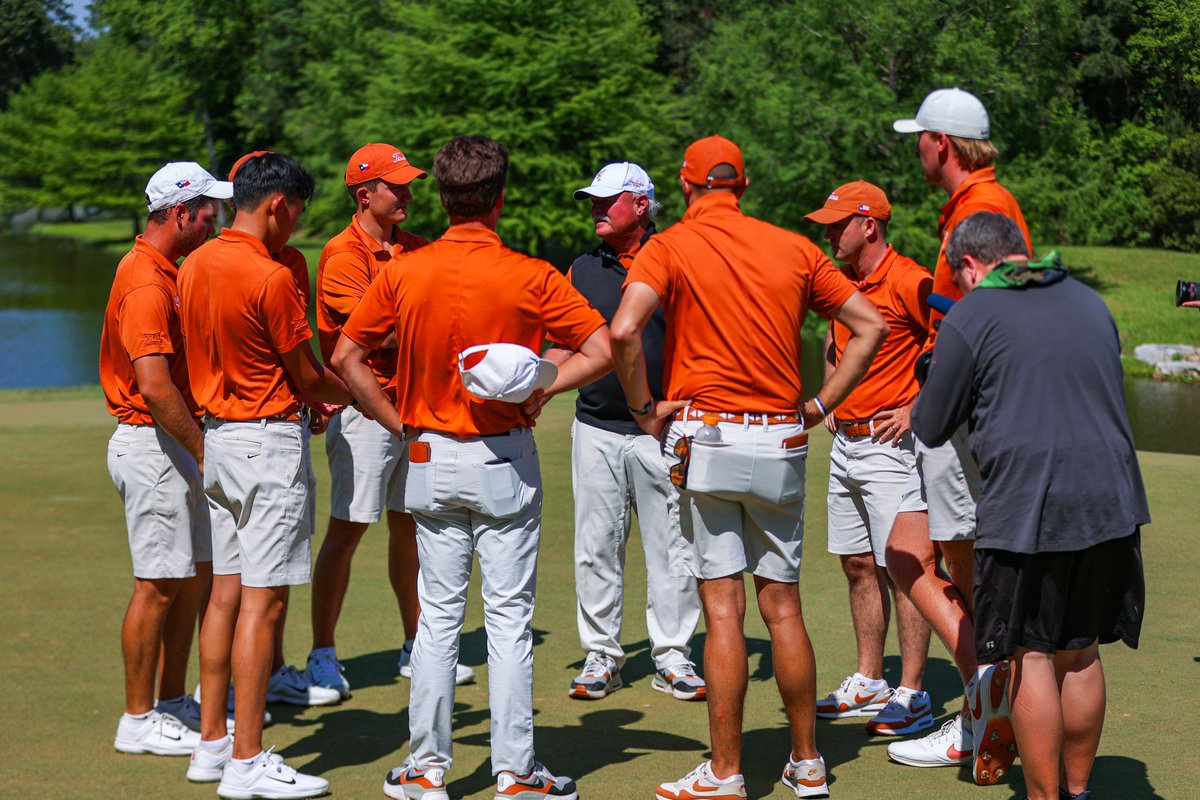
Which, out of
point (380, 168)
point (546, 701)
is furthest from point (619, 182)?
point (546, 701)

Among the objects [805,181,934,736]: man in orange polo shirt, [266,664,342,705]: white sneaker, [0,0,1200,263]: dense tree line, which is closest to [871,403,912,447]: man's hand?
[805,181,934,736]: man in orange polo shirt

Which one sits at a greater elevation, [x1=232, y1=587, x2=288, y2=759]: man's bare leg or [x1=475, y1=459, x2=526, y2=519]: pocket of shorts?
[x1=475, y1=459, x2=526, y2=519]: pocket of shorts

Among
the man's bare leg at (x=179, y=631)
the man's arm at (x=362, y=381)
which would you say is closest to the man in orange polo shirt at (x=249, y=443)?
the man's arm at (x=362, y=381)

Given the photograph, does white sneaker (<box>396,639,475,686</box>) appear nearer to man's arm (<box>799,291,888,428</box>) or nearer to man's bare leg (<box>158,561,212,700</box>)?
man's bare leg (<box>158,561,212,700</box>)

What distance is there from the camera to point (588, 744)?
16.4ft

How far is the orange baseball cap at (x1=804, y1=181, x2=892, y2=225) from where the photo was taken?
518cm

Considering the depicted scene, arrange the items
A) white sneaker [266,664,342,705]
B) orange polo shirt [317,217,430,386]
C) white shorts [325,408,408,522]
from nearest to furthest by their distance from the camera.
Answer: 1. orange polo shirt [317,217,430,386]
2. white sneaker [266,664,342,705]
3. white shorts [325,408,408,522]

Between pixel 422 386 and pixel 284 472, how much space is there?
0.68 meters

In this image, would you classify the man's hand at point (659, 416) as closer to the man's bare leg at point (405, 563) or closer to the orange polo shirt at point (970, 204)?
the orange polo shirt at point (970, 204)

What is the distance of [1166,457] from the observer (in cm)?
1102

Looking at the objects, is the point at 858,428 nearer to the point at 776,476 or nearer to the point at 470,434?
the point at 776,476

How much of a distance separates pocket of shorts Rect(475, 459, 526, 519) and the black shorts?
146cm

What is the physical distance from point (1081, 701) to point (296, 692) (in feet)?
10.7

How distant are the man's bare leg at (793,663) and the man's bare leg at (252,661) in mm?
1525
